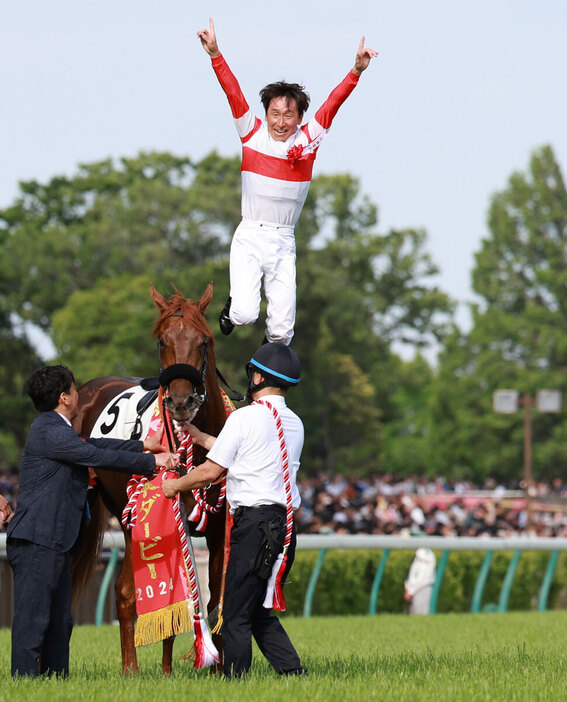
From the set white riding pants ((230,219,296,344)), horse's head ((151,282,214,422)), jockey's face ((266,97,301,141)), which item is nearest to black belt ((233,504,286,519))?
horse's head ((151,282,214,422))

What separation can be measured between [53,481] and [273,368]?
4.26ft

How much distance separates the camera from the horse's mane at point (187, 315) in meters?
7.45

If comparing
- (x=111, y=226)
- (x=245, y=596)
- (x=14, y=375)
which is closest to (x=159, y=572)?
(x=245, y=596)

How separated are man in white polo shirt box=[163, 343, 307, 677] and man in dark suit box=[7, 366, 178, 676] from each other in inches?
23.2

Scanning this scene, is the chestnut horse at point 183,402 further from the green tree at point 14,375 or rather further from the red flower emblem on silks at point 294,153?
the green tree at point 14,375

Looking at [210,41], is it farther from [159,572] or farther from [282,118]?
[159,572]

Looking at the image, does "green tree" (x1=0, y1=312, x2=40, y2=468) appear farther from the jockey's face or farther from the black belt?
the black belt

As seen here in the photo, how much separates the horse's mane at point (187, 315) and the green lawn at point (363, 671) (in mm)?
1942

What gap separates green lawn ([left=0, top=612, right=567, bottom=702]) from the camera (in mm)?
5977

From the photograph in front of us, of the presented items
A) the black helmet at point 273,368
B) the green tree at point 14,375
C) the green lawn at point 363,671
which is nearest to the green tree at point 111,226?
the green tree at point 14,375

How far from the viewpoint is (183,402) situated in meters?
6.95

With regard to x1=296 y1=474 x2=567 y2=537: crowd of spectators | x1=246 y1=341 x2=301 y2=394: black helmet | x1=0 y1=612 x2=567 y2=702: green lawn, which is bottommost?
x1=296 y1=474 x2=567 y2=537: crowd of spectators

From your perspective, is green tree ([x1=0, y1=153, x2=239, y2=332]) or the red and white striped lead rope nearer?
the red and white striped lead rope

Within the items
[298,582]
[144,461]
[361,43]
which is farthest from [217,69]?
[298,582]
